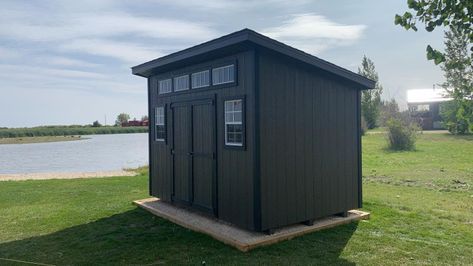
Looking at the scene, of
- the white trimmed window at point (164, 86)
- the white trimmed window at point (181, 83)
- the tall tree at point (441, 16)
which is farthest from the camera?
the white trimmed window at point (164, 86)

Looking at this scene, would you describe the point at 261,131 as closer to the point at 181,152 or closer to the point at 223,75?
the point at 223,75

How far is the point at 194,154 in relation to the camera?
6215 millimetres

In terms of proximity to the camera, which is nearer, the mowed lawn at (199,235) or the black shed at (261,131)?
the mowed lawn at (199,235)

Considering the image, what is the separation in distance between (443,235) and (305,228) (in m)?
1.88

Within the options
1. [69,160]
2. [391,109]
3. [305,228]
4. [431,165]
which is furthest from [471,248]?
[69,160]

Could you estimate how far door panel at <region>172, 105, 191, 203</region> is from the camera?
643 cm

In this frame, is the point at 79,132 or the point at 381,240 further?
the point at 79,132

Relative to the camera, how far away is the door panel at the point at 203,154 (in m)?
5.80

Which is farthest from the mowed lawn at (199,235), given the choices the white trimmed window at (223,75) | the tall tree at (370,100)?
the tall tree at (370,100)

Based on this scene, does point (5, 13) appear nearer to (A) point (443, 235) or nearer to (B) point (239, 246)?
(B) point (239, 246)

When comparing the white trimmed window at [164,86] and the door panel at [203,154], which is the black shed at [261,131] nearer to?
the door panel at [203,154]

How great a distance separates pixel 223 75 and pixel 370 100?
34.0 meters

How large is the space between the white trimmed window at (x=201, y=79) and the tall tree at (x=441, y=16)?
3744 mm

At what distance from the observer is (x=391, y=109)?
20516 millimetres
